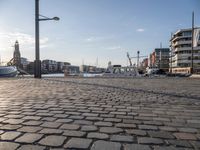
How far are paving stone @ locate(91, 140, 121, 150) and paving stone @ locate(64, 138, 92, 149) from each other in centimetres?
9

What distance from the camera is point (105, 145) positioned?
2.83 m

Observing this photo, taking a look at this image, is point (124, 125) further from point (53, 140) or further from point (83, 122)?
point (53, 140)

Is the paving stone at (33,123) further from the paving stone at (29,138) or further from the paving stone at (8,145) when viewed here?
the paving stone at (8,145)

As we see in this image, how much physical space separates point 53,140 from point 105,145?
2.21 ft

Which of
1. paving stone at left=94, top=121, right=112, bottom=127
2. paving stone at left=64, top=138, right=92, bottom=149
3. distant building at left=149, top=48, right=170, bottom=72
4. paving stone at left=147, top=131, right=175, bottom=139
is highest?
distant building at left=149, top=48, right=170, bottom=72

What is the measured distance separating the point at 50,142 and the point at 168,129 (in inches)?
71.1

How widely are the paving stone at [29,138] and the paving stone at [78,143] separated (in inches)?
17.6

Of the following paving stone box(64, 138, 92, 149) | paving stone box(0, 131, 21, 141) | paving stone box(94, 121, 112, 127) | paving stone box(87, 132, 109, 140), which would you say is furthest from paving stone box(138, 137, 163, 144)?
paving stone box(0, 131, 21, 141)

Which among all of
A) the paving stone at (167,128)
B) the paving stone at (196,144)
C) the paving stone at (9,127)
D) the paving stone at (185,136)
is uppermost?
the paving stone at (9,127)

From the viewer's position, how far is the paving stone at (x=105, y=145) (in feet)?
8.97

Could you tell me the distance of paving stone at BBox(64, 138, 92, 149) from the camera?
9.14ft

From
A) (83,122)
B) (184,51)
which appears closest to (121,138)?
(83,122)

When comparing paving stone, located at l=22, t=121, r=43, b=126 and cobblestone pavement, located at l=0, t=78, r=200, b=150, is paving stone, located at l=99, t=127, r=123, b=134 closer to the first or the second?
cobblestone pavement, located at l=0, t=78, r=200, b=150

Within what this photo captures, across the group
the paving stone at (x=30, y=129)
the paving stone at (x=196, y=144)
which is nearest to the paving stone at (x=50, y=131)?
the paving stone at (x=30, y=129)
